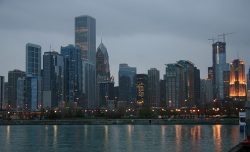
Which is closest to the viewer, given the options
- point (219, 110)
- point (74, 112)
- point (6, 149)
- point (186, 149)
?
point (186, 149)

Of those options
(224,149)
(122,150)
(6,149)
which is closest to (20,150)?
(6,149)

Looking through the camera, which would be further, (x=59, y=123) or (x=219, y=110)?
(x=219, y=110)

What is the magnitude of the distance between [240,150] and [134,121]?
9905 centimetres

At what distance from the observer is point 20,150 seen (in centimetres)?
4772

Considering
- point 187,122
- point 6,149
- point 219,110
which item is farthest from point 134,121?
point 6,149

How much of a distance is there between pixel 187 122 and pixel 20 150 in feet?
287

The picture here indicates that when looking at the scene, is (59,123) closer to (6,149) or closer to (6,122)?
(6,122)

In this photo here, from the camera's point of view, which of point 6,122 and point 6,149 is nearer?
point 6,149

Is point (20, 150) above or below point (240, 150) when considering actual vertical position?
below

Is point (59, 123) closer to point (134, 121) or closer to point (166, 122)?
point (134, 121)

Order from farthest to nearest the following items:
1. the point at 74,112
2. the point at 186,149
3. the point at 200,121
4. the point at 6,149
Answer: the point at 74,112
the point at 200,121
the point at 6,149
the point at 186,149

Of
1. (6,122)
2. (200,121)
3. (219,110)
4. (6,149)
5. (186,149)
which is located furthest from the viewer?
(219,110)

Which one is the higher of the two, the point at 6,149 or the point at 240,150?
the point at 240,150

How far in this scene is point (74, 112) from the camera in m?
178
